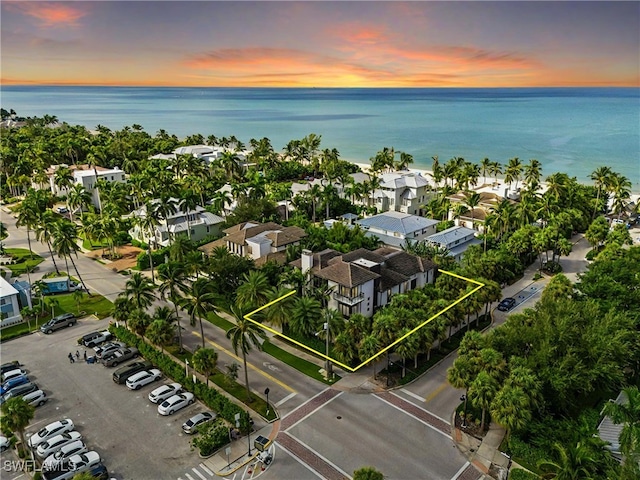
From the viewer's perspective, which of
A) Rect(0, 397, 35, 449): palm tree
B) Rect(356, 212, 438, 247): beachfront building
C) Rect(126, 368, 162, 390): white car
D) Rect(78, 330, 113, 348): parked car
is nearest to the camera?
Rect(0, 397, 35, 449): palm tree

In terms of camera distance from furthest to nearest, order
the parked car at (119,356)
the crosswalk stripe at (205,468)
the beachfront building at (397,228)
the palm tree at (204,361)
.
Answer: the beachfront building at (397,228)
the parked car at (119,356)
the palm tree at (204,361)
the crosswalk stripe at (205,468)

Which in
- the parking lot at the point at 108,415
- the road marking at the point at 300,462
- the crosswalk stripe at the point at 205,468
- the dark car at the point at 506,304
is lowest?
the crosswalk stripe at the point at 205,468

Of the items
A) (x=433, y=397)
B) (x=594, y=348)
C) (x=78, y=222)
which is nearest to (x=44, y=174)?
(x=78, y=222)

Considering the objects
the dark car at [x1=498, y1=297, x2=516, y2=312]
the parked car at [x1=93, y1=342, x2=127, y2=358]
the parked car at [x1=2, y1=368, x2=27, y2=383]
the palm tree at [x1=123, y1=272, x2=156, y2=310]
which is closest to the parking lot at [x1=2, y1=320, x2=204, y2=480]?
the parked car at [x1=2, y1=368, x2=27, y2=383]

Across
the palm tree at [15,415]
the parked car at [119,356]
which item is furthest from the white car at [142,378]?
the palm tree at [15,415]

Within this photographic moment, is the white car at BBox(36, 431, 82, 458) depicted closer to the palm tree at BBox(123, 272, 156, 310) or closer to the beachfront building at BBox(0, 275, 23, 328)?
the palm tree at BBox(123, 272, 156, 310)

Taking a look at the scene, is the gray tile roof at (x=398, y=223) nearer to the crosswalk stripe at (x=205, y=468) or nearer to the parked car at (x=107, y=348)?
the parked car at (x=107, y=348)

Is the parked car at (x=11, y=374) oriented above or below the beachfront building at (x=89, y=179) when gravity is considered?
below
